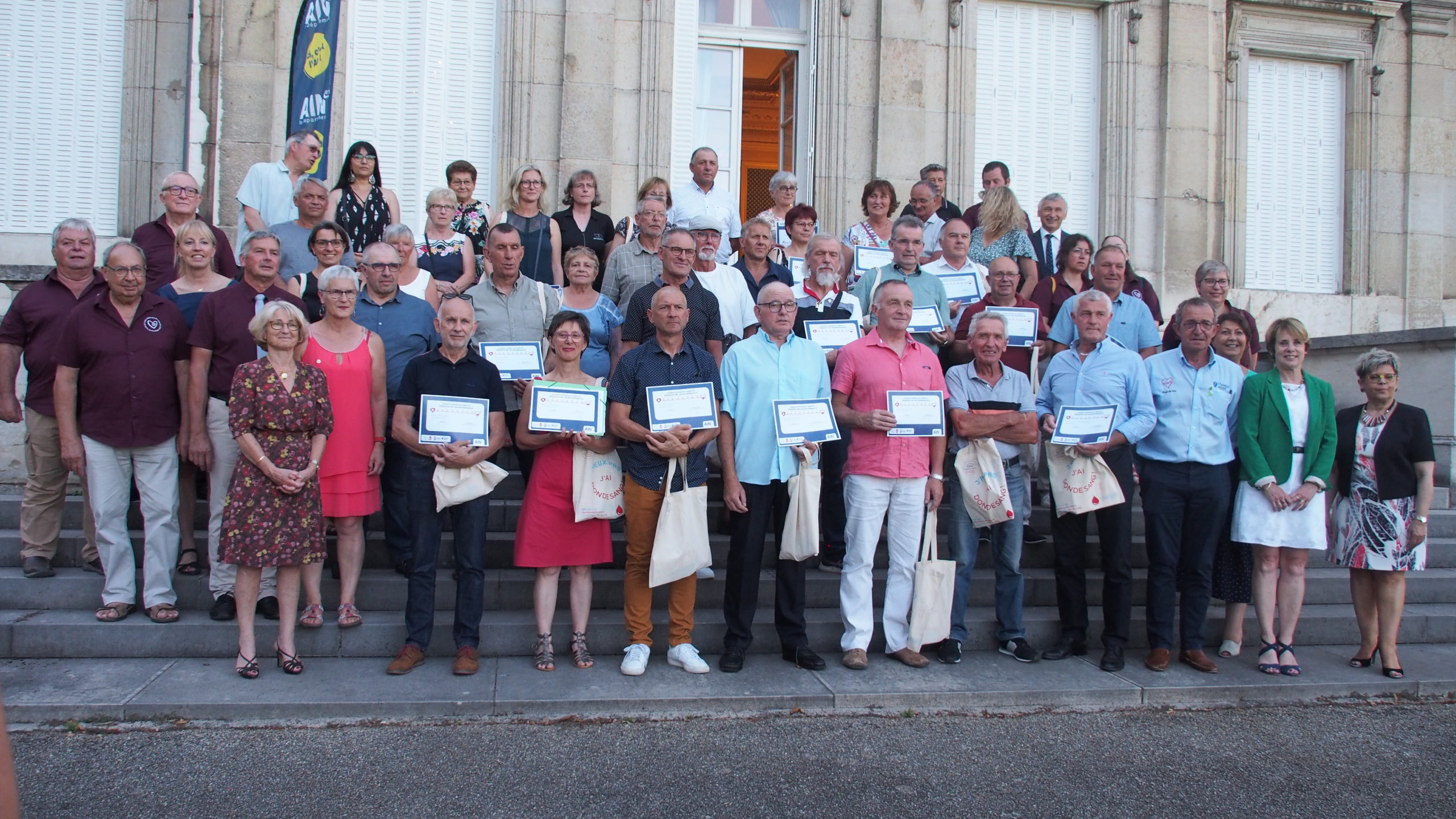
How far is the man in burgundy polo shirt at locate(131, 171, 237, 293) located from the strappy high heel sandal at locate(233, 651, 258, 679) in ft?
9.17

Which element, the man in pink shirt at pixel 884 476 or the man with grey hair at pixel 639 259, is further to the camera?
the man with grey hair at pixel 639 259

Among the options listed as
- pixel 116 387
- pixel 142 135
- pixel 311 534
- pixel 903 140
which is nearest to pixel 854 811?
pixel 311 534

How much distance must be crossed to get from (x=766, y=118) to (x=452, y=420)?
8058 mm

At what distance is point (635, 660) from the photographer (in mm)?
5738

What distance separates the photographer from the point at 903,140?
38.8 ft

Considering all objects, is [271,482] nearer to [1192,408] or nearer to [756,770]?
[756,770]

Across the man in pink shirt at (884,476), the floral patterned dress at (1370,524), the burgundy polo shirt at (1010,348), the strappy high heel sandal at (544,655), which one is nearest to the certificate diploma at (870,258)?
the burgundy polo shirt at (1010,348)

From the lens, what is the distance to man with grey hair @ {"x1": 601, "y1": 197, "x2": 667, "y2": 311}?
7.32 metres

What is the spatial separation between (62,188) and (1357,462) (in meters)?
12.1

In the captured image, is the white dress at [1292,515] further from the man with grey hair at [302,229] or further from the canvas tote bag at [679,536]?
the man with grey hair at [302,229]

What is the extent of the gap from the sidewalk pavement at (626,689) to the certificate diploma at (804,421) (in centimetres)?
135

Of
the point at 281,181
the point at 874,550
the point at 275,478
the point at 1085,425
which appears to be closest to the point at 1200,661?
the point at 1085,425

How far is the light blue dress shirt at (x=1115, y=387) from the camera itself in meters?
6.28

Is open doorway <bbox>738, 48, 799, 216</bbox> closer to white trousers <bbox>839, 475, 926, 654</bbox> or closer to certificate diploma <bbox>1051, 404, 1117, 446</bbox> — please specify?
certificate diploma <bbox>1051, 404, 1117, 446</bbox>
